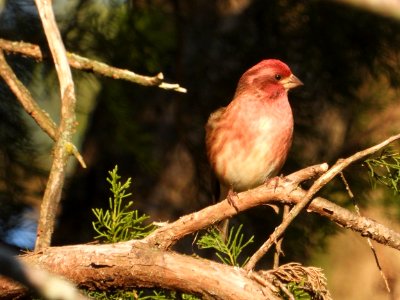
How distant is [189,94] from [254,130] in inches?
41.6

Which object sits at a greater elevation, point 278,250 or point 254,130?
point 278,250

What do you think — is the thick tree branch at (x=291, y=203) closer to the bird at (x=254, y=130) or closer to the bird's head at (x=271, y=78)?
the bird at (x=254, y=130)

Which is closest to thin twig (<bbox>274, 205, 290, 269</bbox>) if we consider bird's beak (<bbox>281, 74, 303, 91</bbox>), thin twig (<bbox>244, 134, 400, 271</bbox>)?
thin twig (<bbox>244, 134, 400, 271</bbox>)

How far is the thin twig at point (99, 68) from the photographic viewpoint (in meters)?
4.41

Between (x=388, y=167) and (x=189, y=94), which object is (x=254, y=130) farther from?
(x=388, y=167)

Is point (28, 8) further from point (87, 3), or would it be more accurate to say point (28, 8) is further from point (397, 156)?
point (397, 156)

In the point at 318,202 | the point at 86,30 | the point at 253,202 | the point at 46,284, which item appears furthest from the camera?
the point at 86,30

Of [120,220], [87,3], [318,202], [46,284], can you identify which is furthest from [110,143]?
[46,284]

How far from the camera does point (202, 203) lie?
23.6 ft

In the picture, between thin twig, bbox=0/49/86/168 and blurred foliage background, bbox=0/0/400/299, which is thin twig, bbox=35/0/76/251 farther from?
blurred foliage background, bbox=0/0/400/299

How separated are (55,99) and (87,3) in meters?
0.93

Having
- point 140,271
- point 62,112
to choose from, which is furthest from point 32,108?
point 140,271

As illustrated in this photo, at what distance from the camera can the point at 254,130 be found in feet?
20.4

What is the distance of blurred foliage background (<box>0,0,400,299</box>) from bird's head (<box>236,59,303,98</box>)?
0.74 meters
